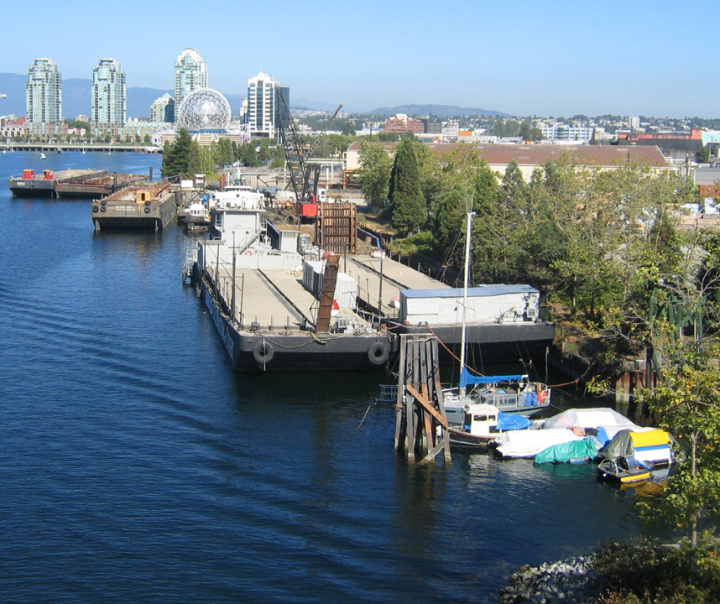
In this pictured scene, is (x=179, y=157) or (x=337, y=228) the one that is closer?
(x=337, y=228)

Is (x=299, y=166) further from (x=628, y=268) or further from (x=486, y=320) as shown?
(x=628, y=268)

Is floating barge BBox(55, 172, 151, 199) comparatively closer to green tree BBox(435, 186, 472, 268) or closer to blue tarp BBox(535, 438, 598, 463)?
green tree BBox(435, 186, 472, 268)

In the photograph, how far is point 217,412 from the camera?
22406 millimetres

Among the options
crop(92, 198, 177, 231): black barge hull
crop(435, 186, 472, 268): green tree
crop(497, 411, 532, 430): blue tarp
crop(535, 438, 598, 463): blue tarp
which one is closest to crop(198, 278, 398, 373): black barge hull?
crop(497, 411, 532, 430): blue tarp

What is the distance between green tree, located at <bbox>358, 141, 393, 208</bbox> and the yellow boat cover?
47943 millimetres

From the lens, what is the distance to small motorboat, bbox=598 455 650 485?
1858 cm

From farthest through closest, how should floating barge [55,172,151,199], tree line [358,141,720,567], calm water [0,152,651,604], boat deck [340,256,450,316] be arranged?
floating barge [55,172,151,199] → boat deck [340,256,450,316] → calm water [0,152,651,604] → tree line [358,141,720,567]

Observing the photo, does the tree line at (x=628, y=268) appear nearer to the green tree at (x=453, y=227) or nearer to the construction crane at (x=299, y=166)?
the green tree at (x=453, y=227)

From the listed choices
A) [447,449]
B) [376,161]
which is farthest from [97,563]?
[376,161]

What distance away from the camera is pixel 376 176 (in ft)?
223

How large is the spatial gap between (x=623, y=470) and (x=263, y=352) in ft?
36.4

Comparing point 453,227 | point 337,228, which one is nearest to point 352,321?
point 453,227

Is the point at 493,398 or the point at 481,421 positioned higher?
the point at 493,398

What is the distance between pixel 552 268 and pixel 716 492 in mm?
20025
